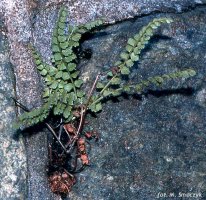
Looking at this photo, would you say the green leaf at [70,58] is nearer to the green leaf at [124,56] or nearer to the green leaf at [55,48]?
the green leaf at [55,48]

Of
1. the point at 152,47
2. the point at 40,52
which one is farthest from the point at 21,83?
the point at 152,47

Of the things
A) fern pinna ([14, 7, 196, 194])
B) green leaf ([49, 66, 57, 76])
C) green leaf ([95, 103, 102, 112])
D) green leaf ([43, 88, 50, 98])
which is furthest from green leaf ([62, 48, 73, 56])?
green leaf ([95, 103, 102, 112])

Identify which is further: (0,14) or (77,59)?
(77,59)

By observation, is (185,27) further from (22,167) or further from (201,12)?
(22,167)

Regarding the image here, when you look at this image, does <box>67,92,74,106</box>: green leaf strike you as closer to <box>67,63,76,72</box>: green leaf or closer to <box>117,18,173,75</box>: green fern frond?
<box>67,63,76,72</box>: green leaf

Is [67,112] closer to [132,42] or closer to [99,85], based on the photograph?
[99,85]

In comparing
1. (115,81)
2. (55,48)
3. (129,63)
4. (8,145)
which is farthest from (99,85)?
(8,145)
